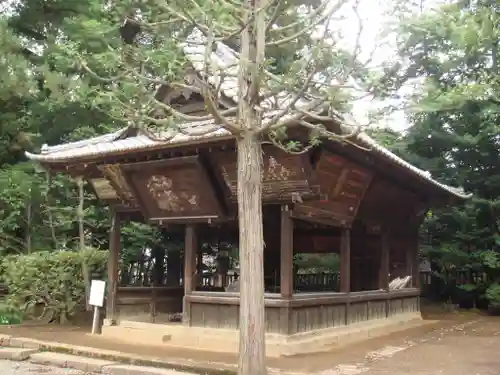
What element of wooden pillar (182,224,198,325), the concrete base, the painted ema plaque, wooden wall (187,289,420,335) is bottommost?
the concrete base

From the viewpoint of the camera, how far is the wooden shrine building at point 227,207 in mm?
10188

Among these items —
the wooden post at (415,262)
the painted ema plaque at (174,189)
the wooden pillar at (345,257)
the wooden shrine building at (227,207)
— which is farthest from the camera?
the wooden post at (415,262)

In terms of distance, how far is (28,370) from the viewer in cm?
913

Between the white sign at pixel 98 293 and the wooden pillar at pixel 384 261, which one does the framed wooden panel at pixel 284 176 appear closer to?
the white sign at pixel 98 293

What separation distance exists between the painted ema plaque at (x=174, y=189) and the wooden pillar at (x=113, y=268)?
139 cm

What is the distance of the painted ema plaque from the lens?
10930 mm

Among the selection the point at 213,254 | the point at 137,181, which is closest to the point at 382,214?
the point at 213,254

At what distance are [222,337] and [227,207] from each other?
251 cm

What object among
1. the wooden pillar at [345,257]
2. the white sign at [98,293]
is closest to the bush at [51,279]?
the white sign at [98,293]

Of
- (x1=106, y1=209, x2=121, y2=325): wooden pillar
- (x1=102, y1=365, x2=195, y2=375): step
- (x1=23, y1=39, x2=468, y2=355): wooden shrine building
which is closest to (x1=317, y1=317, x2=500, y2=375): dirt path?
(x1=23, y1=39, x2=468, y2=355): wooden shrine building

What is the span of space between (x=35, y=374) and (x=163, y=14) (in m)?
5.79

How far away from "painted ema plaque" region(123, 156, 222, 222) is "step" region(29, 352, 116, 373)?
3317 millimetres

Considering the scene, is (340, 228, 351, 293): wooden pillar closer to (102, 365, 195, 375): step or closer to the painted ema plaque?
the painted ema plaque

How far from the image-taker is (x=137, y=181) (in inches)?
461
